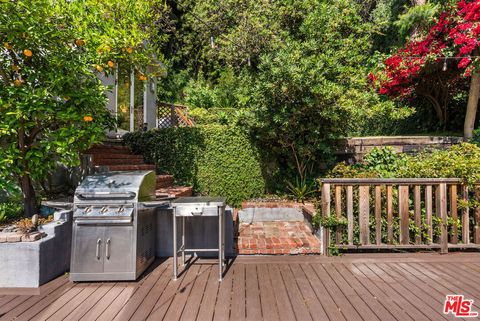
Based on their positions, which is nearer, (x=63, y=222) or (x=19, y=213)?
(x=63, y=222)

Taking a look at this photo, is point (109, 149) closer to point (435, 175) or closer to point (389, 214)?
point (389, 214)

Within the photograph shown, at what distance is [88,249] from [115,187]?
2.38 ft

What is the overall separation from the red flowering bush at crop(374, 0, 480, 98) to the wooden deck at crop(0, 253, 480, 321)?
4082 mm

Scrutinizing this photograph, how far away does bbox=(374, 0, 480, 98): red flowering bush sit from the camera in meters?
4.93

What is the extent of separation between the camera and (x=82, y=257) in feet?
9.41

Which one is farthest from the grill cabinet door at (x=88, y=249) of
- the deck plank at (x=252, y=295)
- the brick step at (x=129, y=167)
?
the brick step at (x=129, y=167)

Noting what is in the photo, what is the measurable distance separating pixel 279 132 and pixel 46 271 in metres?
4.30

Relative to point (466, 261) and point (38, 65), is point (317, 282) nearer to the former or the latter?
point (466, 261)

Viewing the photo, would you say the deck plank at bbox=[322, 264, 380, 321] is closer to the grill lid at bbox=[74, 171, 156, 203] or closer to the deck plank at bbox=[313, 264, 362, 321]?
the deck plank at bbox=[313, 264, 362, 321]

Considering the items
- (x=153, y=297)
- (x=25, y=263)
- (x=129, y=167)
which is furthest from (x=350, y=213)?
(x=129, y=167)

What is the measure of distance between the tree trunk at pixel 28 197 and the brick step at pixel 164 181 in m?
2.12

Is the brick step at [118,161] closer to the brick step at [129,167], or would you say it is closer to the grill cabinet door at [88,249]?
the brick step at [129,167]

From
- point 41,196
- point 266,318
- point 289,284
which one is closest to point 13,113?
point 41,196

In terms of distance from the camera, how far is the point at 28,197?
3.53 m
